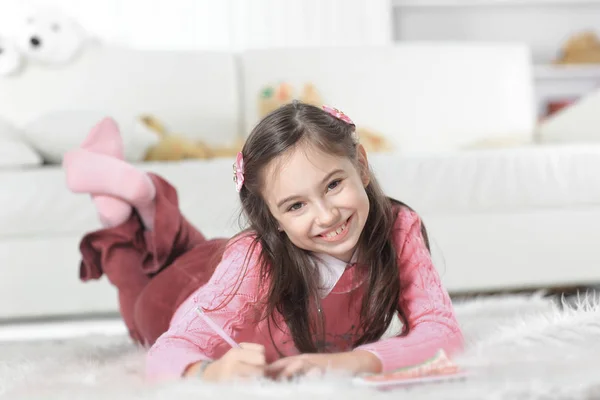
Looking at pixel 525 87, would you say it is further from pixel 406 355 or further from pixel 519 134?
pixel 406 355

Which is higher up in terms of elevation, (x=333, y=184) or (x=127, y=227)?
(x=333, y=184)

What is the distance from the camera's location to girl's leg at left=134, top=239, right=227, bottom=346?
1.23 metres

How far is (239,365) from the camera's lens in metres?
0.77

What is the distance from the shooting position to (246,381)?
2.36 feet

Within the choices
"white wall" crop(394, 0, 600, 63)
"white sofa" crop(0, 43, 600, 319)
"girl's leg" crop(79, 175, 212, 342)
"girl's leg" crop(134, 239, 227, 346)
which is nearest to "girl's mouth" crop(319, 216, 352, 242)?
"girl's leg" crop(134, 239, 227, 346)

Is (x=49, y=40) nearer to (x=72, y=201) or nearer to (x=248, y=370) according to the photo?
(x=72, y=201)

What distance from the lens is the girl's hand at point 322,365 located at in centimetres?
77

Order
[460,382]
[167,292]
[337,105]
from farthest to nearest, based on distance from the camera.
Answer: [337,105]
[167,292]
[460,382]

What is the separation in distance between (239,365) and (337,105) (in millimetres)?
1793

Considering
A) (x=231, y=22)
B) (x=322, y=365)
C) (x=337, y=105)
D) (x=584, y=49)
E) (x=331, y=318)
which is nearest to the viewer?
(x=322, y=365)

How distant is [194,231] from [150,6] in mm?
2249

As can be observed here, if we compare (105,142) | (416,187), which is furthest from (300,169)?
(416,187)

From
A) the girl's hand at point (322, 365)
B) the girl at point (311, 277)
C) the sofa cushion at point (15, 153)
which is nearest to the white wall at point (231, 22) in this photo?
the sofa cushion at point (15, 153)

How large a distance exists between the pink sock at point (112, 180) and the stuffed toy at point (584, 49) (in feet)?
9.46
